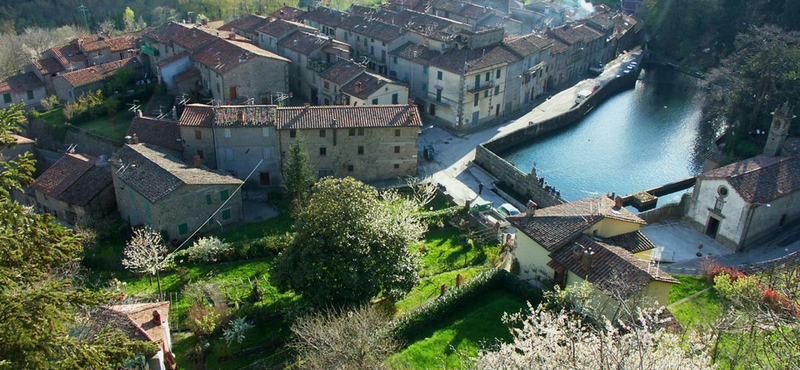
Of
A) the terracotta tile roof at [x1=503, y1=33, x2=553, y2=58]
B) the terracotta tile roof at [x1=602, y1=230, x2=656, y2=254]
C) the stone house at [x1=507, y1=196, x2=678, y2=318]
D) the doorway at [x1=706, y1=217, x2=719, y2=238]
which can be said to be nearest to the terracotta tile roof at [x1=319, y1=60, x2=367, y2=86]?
the terracotta tile roof at [x1=503, y1=33, x2=553, y2=58]

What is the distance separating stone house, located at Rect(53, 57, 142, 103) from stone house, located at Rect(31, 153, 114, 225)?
17017 millimetres

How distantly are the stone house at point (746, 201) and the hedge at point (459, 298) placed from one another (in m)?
16.4

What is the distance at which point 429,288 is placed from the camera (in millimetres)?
35625

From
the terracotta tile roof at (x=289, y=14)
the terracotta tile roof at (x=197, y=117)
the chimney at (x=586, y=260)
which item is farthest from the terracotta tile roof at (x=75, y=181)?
the terracotta tile roof at (x=289, y=14)

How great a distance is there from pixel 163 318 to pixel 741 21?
262 feet

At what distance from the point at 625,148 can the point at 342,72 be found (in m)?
28.2

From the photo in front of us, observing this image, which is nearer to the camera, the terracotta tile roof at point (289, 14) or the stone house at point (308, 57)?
the stone house at point (308, 57)

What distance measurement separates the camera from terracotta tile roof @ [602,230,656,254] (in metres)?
33.3

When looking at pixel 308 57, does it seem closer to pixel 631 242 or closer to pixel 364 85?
pixel 364 85

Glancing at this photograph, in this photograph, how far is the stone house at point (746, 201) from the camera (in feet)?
131

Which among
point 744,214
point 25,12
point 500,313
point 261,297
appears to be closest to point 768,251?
point 744,214

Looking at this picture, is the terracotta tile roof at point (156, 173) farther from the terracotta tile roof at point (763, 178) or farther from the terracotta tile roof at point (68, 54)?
the terracotta tile roof at point (763, 178)

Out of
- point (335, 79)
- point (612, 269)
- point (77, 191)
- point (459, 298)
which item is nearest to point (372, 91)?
point (335, 79)

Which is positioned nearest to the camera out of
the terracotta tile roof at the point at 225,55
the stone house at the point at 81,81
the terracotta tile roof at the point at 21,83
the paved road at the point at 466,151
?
the paved road at the point at 466,151
